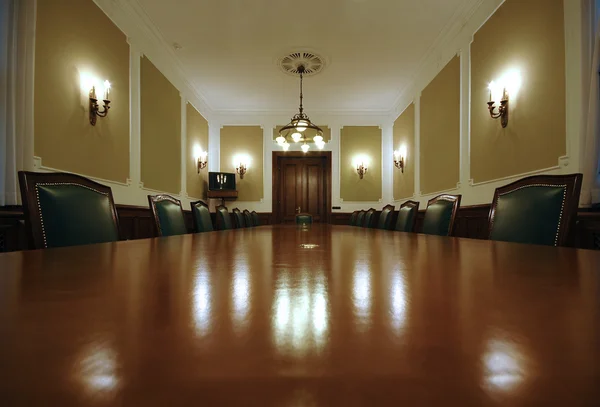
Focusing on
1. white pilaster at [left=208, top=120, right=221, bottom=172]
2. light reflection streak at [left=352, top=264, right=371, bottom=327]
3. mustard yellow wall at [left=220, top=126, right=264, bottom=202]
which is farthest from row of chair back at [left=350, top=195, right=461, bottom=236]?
white pilaster at [left=208, top=120, right=221, bottom=172]

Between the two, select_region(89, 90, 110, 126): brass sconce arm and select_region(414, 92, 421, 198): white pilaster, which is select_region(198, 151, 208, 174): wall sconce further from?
select_region(414, 92, 421, 198): white pilaster

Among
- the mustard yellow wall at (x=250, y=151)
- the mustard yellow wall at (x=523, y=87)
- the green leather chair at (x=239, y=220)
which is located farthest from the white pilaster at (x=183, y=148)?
the mustard yellow wall at (x=523, y=87)

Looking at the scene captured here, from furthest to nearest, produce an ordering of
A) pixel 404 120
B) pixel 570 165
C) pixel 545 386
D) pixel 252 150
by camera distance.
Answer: pixel 252 150, pixel 404 120, pixel 570 165, pixel 545 386

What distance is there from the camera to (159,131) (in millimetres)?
3727

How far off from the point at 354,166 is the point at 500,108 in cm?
334

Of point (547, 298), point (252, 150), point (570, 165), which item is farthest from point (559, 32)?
point (252, 150)

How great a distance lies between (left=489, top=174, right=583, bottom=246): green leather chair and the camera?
1094 mm

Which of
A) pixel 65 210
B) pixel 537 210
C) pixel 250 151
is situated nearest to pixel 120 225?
pixel 65 210

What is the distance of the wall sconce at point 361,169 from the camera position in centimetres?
582

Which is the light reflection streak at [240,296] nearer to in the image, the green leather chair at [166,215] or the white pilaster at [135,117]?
the green leather chair at [166,215]

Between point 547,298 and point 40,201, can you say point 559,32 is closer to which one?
point 547,298

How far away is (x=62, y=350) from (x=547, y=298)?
1.17 feet

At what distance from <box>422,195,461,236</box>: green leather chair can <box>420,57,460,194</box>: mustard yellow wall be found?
1760 millimetres

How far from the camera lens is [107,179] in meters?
2.75
